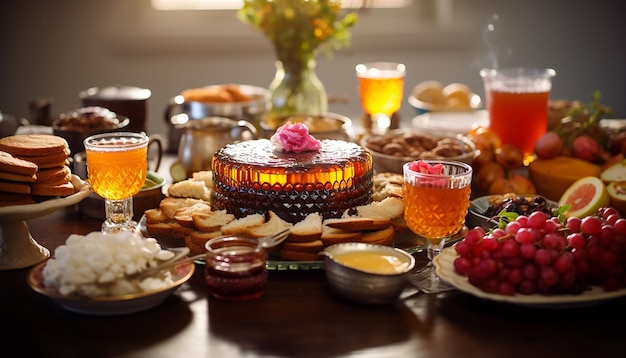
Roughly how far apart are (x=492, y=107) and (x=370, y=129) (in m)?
0.49

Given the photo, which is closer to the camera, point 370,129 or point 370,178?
point 370,178

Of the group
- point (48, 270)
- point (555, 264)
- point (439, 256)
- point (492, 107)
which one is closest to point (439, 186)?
point (439, 256)

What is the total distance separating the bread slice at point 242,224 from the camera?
6.51ft

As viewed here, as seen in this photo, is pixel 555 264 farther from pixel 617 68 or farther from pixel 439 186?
pixel 617 68

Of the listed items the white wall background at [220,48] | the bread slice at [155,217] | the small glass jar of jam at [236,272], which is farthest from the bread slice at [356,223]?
the white wall background at [220,48]

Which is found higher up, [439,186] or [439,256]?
[439,186]

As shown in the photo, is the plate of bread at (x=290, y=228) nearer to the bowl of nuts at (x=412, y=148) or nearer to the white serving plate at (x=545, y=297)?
the white serving plate at (x=545, y=297)

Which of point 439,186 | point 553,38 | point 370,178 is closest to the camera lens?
point 439,186

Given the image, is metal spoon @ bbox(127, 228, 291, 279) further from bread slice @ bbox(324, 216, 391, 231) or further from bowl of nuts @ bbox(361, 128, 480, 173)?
bowl of nuts @ bbox(361, 128, 480, 173)

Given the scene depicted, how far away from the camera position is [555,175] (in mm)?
2549

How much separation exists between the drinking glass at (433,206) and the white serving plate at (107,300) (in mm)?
540

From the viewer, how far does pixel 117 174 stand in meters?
2.13

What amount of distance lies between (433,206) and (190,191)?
72 cm

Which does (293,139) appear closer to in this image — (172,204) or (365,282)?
(172,204)
